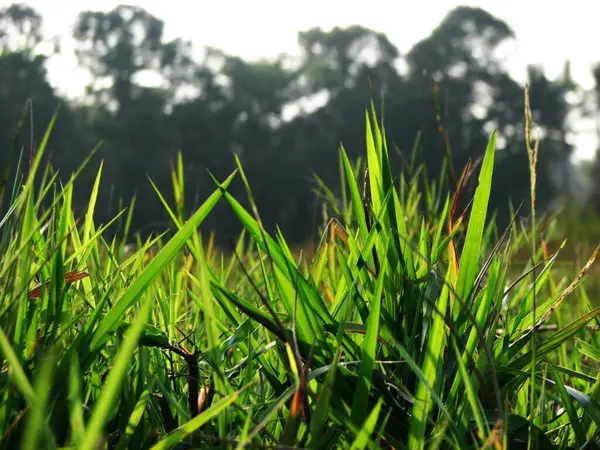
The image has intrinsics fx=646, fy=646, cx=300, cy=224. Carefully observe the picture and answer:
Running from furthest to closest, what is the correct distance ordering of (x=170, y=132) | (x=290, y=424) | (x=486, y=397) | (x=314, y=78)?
(x=314, y=78)
(x=170, y=132)
(x=486, y=397)
(x=290, y=424)

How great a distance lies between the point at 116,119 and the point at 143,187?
4.26m

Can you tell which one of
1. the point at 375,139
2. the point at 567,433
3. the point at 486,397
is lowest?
the point at 567,433

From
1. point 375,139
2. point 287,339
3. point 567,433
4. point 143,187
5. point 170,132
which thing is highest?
point 375,139

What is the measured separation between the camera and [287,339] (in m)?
0.55

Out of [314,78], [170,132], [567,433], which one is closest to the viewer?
[567,433]

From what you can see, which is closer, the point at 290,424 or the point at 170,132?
the point at 290,424

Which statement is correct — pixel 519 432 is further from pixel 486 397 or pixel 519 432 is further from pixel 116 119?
pixel 116 119

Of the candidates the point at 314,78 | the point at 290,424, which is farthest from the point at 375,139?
the point at 314,78

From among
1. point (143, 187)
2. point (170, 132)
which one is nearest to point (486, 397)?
point (143, 187)

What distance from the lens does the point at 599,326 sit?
2.95ft

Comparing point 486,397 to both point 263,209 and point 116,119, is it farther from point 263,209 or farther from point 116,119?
point 116,119

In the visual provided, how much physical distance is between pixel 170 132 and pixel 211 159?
2517 mm

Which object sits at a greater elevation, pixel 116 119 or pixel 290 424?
pixel 290 424

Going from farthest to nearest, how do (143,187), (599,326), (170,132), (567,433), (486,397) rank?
(170,132) → (143,187) → (599,326) → (567,433) → (486,397)
